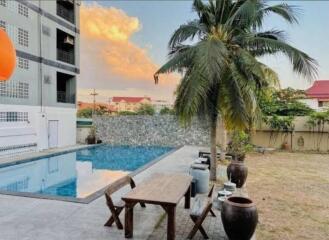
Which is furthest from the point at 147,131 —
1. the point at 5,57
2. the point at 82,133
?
the point at 5,57

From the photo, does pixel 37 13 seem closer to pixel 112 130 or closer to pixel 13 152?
pixel 13 152

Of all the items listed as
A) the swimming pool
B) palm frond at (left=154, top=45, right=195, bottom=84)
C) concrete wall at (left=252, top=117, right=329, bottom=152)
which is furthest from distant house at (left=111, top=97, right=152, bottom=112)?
palm frond at (left=154, top=45, right=195, bottom=84)

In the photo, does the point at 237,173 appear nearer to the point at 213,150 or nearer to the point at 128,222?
the point at 213,150

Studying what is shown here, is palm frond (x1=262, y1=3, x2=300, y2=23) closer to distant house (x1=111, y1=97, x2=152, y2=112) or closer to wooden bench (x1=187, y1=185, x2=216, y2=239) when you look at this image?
wooden bench (x1=187, y1=185, x2=216, y2=239)

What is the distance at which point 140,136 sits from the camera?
74.7 feet

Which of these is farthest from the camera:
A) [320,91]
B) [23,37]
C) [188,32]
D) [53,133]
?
[320,91]

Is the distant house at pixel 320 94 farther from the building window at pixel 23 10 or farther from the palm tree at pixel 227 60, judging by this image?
the building window at pixel 23 10

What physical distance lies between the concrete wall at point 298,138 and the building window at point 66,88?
13.5 metres

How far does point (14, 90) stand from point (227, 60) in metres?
12.6

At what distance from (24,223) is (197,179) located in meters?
4.27

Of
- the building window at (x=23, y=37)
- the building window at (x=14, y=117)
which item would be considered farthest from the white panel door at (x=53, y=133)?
the building window at (x=23, y=37)

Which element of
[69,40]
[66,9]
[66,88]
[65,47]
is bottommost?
[66,88]

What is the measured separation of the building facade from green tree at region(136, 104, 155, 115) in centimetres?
612

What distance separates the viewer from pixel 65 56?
69.4 feet
